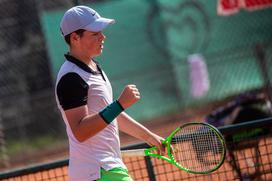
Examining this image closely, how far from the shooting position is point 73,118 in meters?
3.44

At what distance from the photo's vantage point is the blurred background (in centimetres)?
1212

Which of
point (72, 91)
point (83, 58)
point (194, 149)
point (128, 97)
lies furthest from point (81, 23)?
point (194, 149)

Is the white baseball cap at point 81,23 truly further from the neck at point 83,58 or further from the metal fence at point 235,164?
the metal fence at point 235,164

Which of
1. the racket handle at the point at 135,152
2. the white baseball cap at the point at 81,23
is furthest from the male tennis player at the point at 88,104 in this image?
the racket handle at the point at 135,152

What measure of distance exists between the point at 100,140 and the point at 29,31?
9.64m

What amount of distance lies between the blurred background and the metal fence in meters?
6.32

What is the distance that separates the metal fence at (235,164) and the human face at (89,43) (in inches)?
53.7

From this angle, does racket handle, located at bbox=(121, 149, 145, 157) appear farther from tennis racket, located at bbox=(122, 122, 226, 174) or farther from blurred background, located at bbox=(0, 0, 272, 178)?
blurred background, located at bbox=(0, 0, 272, 178)

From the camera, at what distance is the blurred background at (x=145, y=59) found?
1212 cm

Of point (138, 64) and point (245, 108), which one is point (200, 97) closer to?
point (138, 64)

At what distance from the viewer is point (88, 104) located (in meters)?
3.58

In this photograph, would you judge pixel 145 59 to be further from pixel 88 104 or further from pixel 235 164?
pixel 88 104

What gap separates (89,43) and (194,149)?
0.99 metres

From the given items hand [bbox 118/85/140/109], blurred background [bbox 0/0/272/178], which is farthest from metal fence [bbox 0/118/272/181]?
blurred background [bbox 0/0/272/178]
